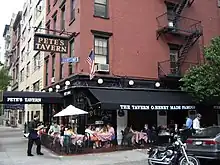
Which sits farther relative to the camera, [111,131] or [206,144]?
[111,131]

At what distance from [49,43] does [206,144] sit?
9.76m

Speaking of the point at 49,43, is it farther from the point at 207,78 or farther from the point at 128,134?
the point at 207,78

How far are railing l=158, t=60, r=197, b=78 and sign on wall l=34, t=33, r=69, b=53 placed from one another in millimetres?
6542

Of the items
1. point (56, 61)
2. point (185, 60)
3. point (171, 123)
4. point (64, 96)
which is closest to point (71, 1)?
point (56, 61)

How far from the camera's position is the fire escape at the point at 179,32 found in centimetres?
2028

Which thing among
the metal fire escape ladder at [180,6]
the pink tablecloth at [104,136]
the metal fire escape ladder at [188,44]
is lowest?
the pink tablecloth at [104,136]

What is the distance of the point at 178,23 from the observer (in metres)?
21.3

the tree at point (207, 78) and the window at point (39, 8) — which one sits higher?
the window at point (39, 8)

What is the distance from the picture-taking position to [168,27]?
1983 cm

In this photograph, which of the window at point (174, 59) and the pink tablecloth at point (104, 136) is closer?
the pink tablecloth at point (104, 136)

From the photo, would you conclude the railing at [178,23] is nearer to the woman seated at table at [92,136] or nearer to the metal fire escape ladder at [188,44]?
the metal fire escape ladder at [188,44]

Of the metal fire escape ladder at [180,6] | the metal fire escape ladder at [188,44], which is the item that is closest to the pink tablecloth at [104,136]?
the metal fire escape ladder at [188,44]

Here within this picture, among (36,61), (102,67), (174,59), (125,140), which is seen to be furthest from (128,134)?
(36,61)

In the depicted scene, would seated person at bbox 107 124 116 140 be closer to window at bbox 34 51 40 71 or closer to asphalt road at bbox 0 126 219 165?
asphalt road at bbox 0 126 219 165
